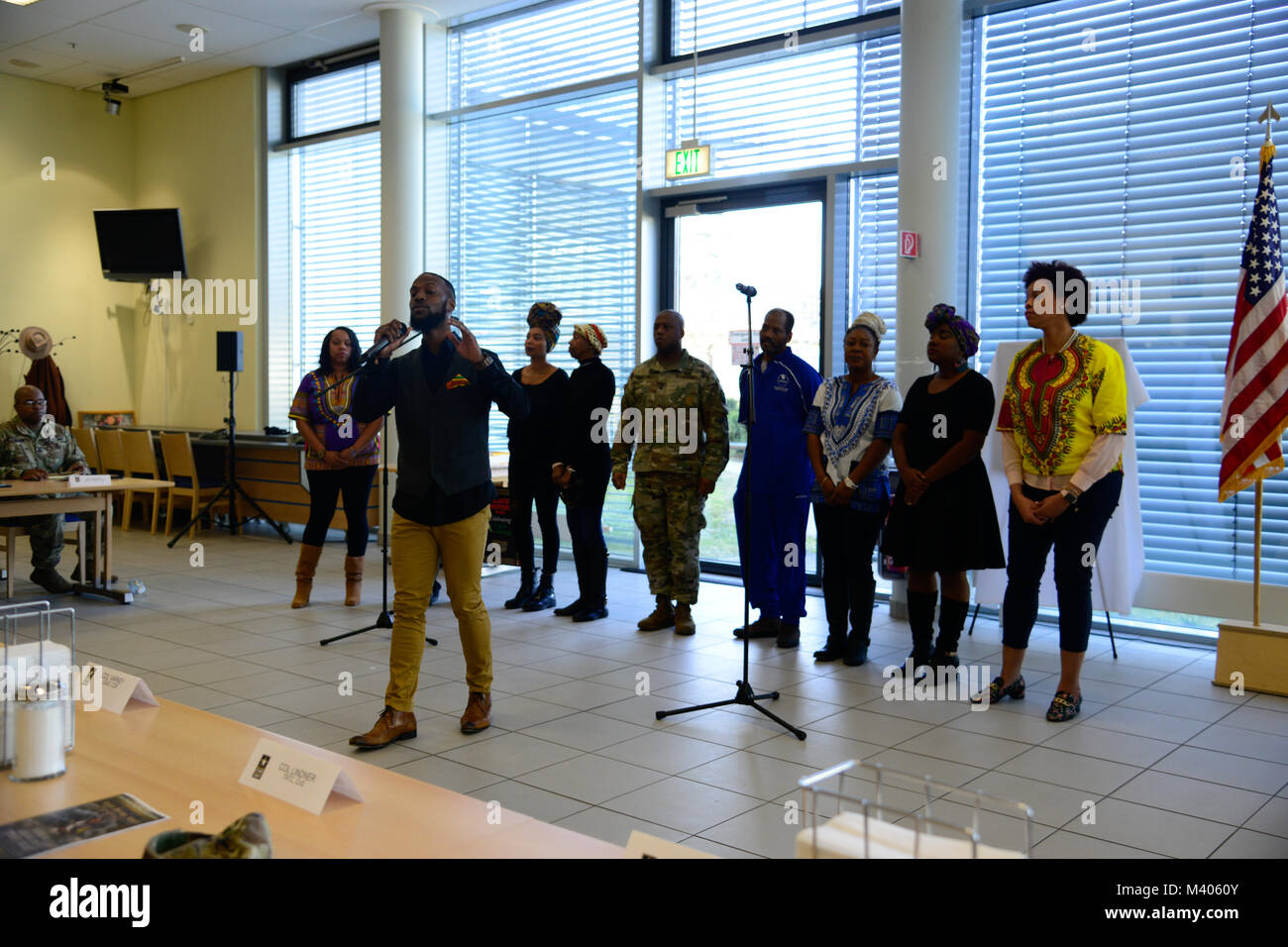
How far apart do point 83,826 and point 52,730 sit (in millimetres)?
273

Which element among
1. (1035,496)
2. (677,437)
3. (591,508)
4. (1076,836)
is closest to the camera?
(1076,836)

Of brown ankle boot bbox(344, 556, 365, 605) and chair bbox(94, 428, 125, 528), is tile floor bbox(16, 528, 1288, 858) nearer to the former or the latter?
brown ankle boot bbox(344, 556, 365, 605)

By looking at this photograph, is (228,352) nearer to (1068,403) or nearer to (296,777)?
(1068,403)

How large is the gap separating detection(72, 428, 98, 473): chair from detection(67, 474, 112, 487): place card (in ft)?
15.5

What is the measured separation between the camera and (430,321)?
3.69 meters

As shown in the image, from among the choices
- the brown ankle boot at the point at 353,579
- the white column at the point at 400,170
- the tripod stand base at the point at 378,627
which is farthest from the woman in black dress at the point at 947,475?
the white column at the point at 400,170

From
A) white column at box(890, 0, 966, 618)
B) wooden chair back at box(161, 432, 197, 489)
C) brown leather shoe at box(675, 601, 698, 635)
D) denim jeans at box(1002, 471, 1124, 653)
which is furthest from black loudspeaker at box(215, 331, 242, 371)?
denim jeans at box(1002, 471, 1124, 653)

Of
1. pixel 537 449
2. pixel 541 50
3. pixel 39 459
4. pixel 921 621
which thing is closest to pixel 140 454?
pixel 39 459

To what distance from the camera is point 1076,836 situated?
312 cm

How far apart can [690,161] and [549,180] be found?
1653 mm

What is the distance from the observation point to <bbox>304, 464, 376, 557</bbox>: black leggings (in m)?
6.26

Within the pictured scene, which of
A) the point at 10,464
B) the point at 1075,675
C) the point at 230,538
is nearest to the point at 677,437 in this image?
the point at 1075,675

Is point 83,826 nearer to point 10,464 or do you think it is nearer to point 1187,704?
point 1187,704

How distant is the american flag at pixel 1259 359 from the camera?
4730 millimetres
